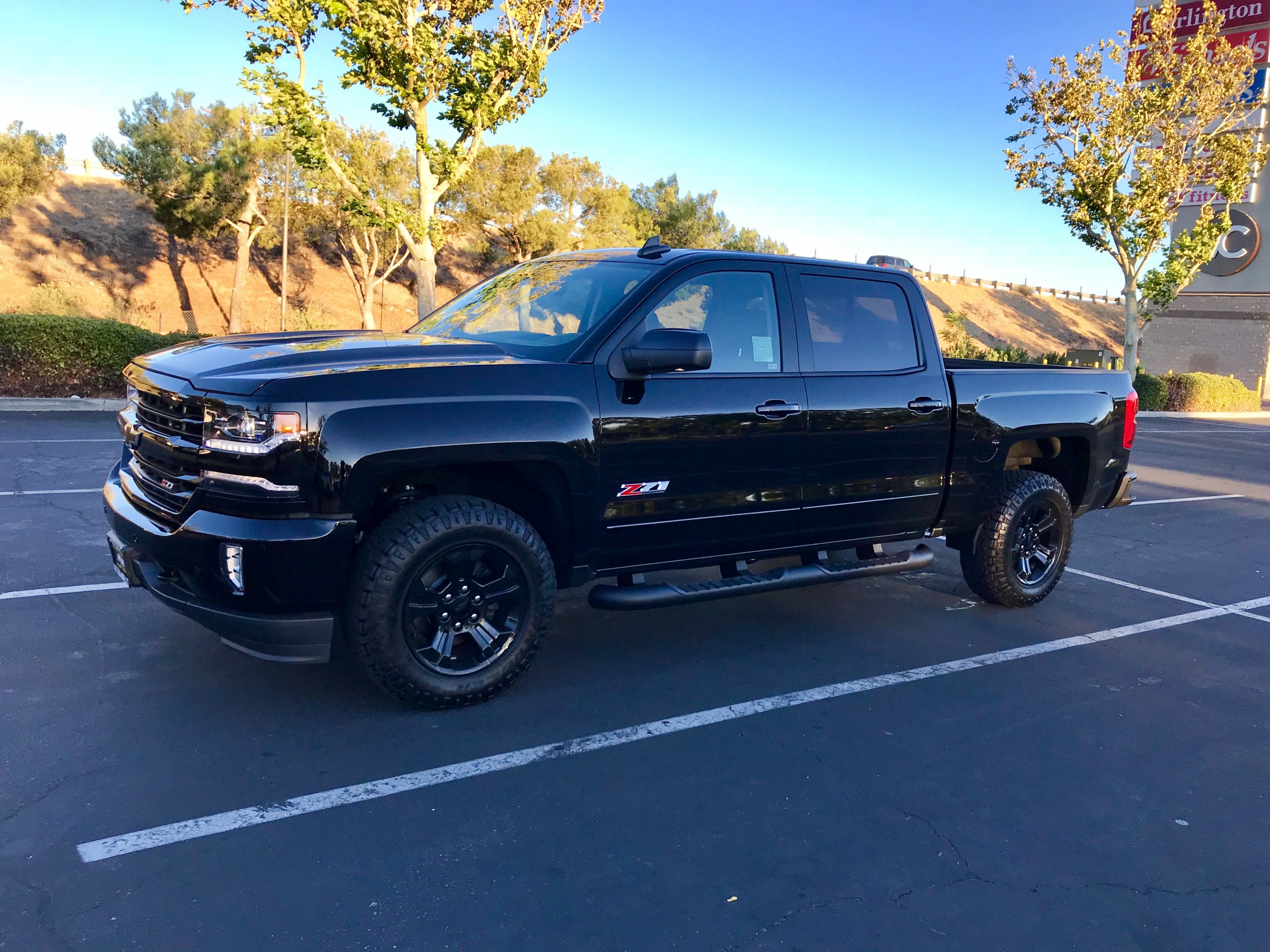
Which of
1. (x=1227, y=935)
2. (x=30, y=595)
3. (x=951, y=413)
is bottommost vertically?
(x=1227, y=935)

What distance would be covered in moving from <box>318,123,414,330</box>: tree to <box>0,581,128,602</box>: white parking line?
1025 inches

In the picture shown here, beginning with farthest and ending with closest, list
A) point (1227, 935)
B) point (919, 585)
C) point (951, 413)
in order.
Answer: point (919, 585) → point (951, 413) → point (1227, 935)

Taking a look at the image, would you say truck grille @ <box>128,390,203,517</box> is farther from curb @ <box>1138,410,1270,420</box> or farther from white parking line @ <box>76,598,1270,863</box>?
Result: curb @ <box>1138,410,1270,420</box>

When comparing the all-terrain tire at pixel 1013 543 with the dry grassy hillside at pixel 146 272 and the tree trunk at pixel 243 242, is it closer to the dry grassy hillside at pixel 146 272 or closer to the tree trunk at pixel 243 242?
the dry grassy hillside at pixel 146 272

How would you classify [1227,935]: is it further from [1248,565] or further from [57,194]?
[57,194]

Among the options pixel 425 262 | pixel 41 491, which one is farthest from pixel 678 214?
pixel 41 491

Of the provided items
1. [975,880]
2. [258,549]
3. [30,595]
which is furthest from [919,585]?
[30,595]

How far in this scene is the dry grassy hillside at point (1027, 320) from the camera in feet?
233

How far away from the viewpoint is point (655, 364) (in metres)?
4.06

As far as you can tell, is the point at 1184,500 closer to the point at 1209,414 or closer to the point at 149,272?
the point at 1209,414

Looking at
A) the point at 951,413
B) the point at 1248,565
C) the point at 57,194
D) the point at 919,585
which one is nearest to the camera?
the point at 951,413

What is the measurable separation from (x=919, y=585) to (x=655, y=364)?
11.4 ft

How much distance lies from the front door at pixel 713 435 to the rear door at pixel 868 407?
0.42ft

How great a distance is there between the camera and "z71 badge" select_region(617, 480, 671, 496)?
425 centimetres
